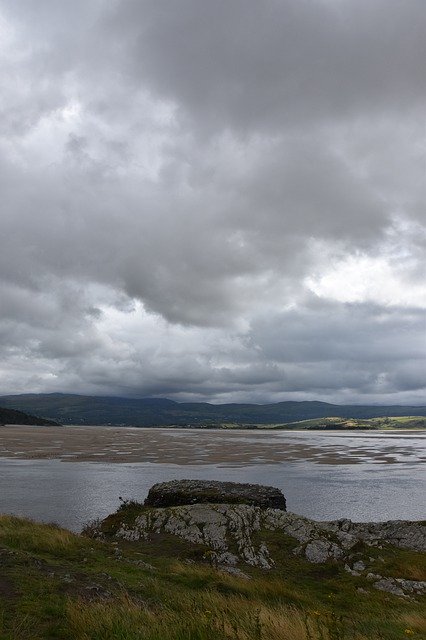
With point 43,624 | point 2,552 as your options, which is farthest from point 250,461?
point 43,624

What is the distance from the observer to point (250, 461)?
70562 mm

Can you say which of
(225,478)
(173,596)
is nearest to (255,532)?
(173,596)

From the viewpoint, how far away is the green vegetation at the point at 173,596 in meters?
8.70

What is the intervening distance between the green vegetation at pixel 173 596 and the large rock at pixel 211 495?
518 cm

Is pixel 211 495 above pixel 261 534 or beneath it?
above

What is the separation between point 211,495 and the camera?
2811cm

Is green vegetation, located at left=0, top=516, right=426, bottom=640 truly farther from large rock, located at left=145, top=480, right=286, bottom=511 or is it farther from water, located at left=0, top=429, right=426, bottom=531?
water, located at left=0, top=429, right=426, bottom=531

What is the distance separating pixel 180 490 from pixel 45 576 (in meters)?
16.0

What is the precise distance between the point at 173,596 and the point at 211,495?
1557cm

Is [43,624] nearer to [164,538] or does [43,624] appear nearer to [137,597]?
[137,597]

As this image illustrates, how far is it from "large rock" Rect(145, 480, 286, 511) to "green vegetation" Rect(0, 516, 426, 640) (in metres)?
5.18

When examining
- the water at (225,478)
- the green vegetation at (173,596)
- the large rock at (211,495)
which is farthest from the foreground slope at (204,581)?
the water at (225,478)

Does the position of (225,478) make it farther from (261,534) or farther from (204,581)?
(204,581)

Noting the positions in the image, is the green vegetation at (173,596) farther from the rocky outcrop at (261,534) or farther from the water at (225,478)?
the water at (225,478)
